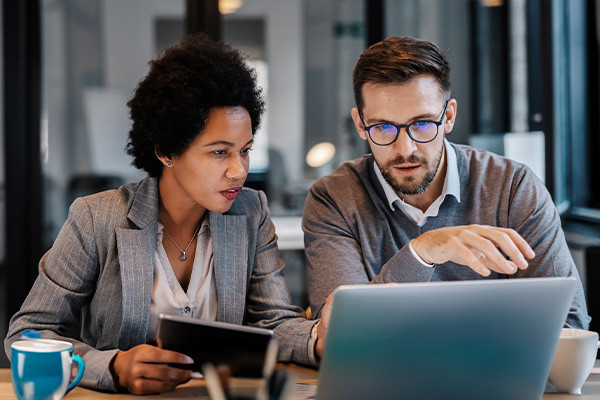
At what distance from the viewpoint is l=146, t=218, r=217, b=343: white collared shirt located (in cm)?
153

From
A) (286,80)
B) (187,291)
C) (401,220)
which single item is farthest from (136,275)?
(286,80)

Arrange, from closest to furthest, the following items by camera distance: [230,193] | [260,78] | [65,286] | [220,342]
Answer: [220,342] → [65,286] → [230,193] → [260,78]

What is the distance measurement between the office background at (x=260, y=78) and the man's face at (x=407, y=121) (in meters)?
2.13

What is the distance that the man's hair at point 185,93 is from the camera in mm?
1523

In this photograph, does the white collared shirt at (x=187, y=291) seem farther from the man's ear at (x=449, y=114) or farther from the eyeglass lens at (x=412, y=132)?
the man's ear at (x=449, y=114)

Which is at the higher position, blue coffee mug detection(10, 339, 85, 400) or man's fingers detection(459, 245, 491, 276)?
man's fingers detection(459, 245, 491, 276)

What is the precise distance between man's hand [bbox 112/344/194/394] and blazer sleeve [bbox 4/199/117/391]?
0.19 m

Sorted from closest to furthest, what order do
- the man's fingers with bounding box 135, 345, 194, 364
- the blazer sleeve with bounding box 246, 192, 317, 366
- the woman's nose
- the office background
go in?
1. the man's fingers with bounding box 135, 345, 194, 364
2. the blazer sleeve with bounding box 246, 192, 317, 366
3. the woman's nose
4. the office background

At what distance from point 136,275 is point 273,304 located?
0.33 m

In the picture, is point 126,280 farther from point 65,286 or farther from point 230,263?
point 230,263

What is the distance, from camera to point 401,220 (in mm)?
1697

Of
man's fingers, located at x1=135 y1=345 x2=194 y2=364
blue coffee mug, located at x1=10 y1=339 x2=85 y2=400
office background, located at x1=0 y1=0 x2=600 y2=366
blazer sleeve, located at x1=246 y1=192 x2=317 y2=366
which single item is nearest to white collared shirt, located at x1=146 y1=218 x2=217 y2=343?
blazer sleeve, located at x1=246 y1=192 x2=317 y2=366

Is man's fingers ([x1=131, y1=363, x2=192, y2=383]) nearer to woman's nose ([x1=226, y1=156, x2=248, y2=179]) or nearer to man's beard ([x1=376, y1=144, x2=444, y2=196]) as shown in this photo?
woman's nose ([x1=226, y1=156, x2=248, y2=179])

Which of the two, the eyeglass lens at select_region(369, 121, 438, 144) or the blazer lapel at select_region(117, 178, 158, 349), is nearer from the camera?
the blazer lapel at select_region(117, 178, 158, 349)
